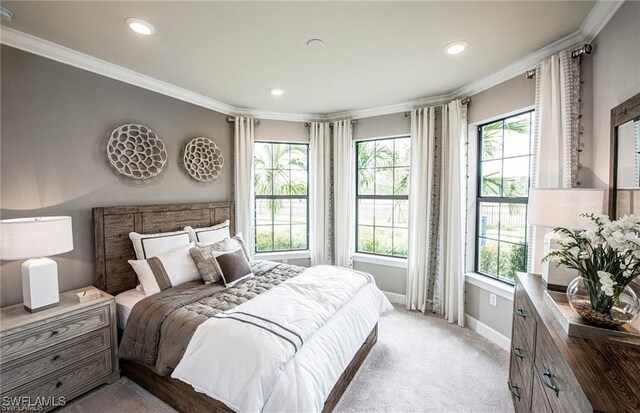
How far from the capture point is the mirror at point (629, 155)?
4.71 feet

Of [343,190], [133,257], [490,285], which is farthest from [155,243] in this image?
[490,285]

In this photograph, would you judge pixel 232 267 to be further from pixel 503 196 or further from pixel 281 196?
pixel 503 196

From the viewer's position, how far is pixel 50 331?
184 centimetres

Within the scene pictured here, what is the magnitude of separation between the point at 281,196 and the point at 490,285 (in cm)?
286

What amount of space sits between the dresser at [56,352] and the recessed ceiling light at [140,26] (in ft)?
6.60

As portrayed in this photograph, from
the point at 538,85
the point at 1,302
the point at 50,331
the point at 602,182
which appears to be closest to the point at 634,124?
the point at 602,182

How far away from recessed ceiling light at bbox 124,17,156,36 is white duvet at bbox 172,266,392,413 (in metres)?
2.04

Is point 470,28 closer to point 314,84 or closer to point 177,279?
point 314,84

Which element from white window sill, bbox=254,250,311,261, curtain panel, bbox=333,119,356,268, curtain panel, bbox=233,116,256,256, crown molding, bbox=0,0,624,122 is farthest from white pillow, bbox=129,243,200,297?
curtain panel, bbox=333,119,356,268

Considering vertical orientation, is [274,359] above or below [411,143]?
below

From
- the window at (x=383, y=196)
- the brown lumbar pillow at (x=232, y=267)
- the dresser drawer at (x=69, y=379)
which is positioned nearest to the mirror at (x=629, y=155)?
the window at (x=383, y=196)

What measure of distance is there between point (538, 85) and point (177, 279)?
3518mm

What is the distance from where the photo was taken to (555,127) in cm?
210

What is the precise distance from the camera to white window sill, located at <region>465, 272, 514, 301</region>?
2.62 meters
